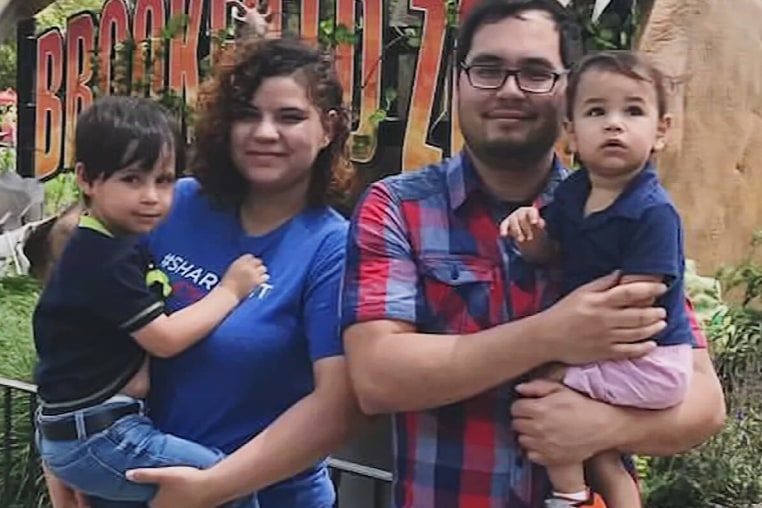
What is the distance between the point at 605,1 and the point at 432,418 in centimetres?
383

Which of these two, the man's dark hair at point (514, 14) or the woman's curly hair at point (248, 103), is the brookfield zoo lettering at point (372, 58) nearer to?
the woman's curly hair at point (248, 103)

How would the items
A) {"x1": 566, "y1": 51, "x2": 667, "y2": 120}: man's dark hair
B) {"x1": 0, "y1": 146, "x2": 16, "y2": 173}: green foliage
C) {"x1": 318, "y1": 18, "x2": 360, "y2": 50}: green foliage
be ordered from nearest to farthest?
{"x1": 566, "y1": 51, "x2": 667, "y2": 120}: man's dark hair, {"x1": 318, "y1": 18, "x2": 360, "y2": 50}: green foliage, {"x1": 0, "y1": 146, "x2": 16, "y2": 173}: green foliage

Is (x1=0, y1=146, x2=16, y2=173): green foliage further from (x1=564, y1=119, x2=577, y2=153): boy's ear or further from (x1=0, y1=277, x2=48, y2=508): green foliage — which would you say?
(x1=564, y1=119, x2=577, y2=153): boy's ear

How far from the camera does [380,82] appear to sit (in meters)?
6.65

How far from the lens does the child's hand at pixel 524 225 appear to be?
2.15 m


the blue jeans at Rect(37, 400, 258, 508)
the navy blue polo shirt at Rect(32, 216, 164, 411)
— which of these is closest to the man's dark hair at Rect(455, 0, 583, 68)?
the navy blue polo shirt at Rect(32, 216, 164, 411)

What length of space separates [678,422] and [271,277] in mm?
807

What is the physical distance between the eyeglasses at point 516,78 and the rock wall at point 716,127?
180 inches

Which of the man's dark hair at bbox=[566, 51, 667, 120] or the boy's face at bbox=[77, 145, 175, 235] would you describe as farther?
the boy's face at bbox=[77, 145, 175, 235]

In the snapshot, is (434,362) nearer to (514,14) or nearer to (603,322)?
(603,322)

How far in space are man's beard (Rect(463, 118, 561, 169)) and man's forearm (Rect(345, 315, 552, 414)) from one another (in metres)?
0.30

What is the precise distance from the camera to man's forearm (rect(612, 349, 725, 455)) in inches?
85.6

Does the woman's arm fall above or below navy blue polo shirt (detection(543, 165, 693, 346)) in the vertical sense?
below

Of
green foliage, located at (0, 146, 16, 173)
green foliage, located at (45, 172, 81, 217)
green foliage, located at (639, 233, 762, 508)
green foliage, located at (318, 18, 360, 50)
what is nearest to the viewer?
green foliage, located at (639, 233, 762, 508)
